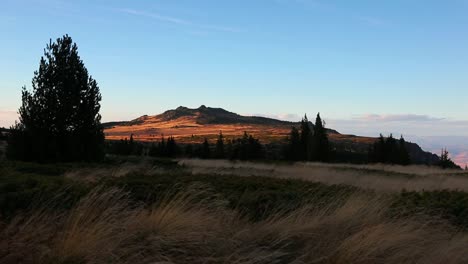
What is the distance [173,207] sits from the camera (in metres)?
5.34

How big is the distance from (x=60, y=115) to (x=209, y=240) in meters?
15.8

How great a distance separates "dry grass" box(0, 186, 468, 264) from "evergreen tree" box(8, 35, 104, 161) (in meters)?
14.3

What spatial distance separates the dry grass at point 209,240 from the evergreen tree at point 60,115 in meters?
14.3

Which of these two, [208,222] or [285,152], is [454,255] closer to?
[208,222]

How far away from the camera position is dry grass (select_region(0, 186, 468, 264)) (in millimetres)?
3762

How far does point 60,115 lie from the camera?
1842cm

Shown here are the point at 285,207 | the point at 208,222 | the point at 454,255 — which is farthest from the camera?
A: the point at 285,207

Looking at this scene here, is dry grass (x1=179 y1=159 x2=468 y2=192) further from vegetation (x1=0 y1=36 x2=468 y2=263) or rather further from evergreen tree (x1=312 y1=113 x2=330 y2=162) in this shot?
evergreen tree (x1=312 y1=113 x2=330 y2=162)

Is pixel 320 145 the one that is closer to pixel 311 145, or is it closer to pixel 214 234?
pixel 311 145

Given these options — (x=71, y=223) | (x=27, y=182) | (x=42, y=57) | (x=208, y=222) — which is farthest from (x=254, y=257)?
(x=42, y=57)

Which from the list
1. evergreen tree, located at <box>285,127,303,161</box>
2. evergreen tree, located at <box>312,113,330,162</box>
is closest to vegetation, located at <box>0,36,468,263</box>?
evergreen tree, located at <box>312,113,330,162</box>

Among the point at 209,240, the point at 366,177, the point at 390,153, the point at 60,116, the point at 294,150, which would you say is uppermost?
the point at 60,116

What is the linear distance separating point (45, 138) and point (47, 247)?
16043 millimetres

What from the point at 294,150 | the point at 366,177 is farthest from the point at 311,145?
the point at 366,177
